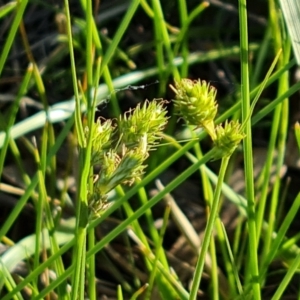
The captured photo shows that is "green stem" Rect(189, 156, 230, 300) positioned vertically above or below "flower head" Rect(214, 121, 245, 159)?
below

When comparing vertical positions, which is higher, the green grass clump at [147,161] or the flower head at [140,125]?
the flower head at [140,125]

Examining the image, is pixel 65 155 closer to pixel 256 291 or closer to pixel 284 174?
pixel 284 174

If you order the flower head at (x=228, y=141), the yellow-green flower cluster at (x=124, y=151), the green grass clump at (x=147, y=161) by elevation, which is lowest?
the green grass clump at (x=147, y=161)

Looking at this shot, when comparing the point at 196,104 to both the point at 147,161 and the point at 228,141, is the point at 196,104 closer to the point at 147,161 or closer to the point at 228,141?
the point at 228,141

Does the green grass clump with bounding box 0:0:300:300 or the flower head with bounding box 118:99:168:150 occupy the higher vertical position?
the flower head with bounding box 118:99:168:150

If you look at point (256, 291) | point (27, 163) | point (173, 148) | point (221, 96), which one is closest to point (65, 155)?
point (27, 163)

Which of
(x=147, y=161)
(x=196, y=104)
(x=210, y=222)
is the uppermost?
(x=196, y=104)

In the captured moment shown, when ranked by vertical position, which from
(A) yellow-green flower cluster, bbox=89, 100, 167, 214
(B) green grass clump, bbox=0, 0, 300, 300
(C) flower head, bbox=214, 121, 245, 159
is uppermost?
(A) yellow-green flower cluster, bbox=89, 100, 167, 214

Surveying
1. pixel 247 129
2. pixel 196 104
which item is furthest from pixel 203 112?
pixel 247 129
